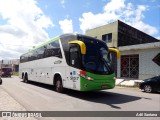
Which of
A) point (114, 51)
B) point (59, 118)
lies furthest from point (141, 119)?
point (114, 51)

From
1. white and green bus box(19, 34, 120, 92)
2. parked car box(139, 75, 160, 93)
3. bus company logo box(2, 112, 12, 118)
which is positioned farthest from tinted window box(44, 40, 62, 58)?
parked car box(139, 75, 160, 93)

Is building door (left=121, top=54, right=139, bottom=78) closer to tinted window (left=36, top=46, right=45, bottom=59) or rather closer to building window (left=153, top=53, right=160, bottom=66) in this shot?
building window (left=153, top=53, right=160, bottom=66)

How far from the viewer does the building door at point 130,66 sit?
23.1 m

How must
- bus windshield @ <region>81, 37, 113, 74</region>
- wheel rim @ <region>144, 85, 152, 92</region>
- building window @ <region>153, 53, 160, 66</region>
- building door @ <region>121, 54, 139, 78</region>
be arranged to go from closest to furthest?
bus windshield @ <region>81, 37, 113, 74</region> → wheel rim @ <region>144, 85, 152, 92</region> → building window @ <region>153, 53, 160, 66</region> → building door @ <region>121, 54, 139, 78</region>

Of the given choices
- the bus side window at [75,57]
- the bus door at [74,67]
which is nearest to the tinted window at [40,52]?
the bus door at [74,67]

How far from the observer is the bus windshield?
10.2 m

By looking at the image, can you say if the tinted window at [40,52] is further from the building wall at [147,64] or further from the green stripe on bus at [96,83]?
the building wall at [147,64]

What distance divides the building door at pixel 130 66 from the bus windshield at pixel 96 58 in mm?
12687

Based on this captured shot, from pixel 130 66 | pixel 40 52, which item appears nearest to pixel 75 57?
pixel 40 52

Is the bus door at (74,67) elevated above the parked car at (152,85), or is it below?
above

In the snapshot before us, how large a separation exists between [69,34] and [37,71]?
6.91 meters

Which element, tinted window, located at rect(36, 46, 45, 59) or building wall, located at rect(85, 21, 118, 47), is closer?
tinted window, located at rect(36, 46, 45, 59)

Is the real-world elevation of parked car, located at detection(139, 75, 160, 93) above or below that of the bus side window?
below

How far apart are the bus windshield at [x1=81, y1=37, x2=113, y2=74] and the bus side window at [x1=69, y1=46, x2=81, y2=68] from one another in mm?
288
